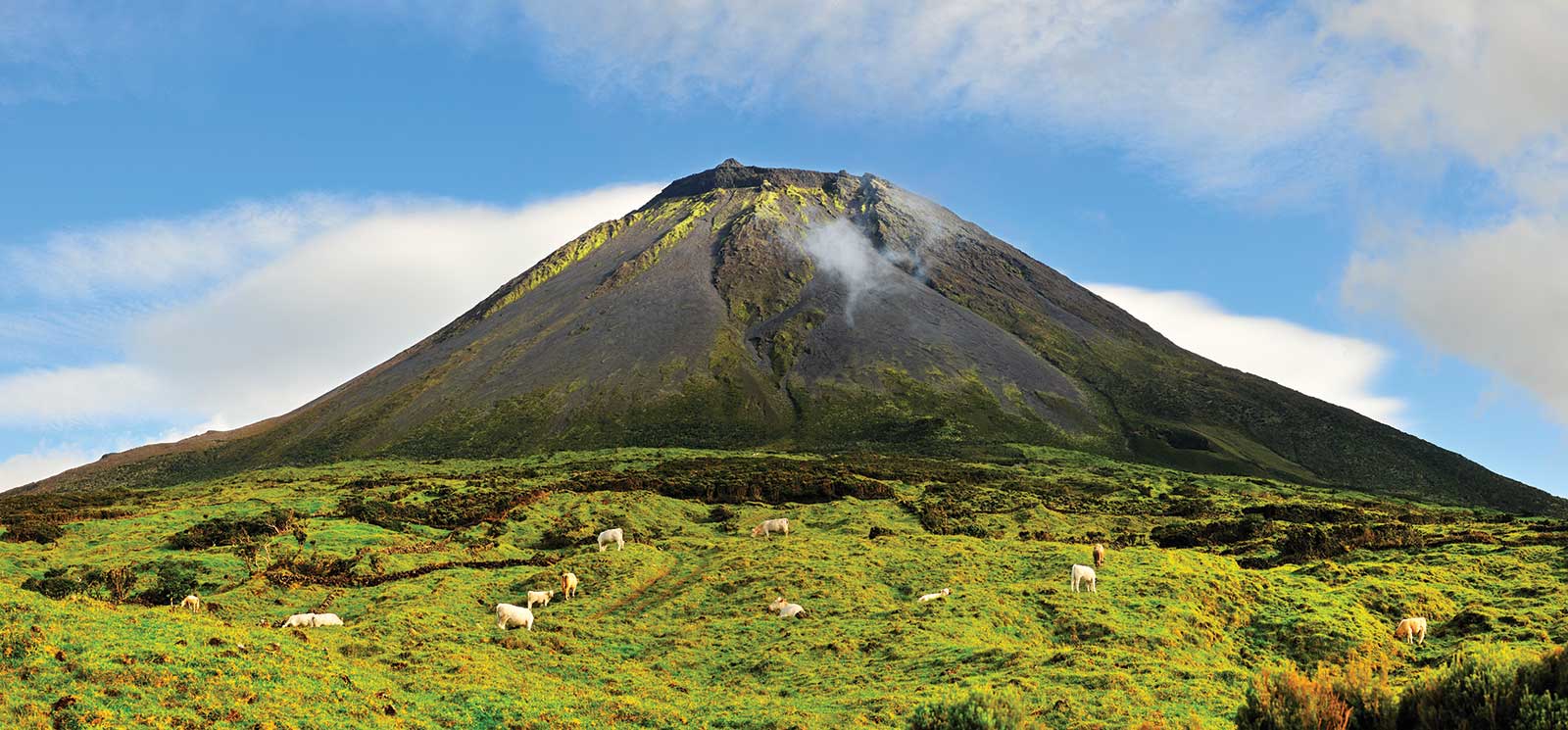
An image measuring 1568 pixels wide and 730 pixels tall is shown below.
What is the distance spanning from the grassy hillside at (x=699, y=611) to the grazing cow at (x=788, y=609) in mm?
847

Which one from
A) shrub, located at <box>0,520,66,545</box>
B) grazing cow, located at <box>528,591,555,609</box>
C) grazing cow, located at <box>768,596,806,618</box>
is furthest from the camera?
shrub, located at <box>0,520,66,545</box>

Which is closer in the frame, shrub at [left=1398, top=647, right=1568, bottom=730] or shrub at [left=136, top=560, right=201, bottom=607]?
shrub at [left=1398, top=647, right=1568, bottom=730]

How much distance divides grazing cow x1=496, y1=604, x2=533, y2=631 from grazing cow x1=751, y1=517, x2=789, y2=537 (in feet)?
73.8

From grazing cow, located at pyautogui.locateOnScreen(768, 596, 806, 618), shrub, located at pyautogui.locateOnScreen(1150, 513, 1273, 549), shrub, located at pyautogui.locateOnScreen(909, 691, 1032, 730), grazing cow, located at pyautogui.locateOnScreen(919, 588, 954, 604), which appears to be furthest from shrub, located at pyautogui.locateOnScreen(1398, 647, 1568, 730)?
shrub, located at pyautogui.locateOnScreen(1150, 513, 1273, 549)

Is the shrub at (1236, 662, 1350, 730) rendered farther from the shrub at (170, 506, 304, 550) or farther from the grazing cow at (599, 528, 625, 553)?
the shrub at (170, 506, 304, 550)

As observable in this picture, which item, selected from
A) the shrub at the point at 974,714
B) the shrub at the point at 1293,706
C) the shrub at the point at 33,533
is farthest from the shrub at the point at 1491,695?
the shrub at the point at 33,533

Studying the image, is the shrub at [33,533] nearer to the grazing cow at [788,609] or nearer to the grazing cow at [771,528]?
the grazing cow at [771,528]

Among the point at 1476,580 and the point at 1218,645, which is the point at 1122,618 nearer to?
the point at 1218,645

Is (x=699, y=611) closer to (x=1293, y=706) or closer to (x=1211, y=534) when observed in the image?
(x=1293, y=706)

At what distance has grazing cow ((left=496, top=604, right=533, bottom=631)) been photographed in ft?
111

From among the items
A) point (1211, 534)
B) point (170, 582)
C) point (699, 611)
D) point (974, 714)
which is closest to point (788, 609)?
point (699, 611)

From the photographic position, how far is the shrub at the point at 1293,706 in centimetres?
1562

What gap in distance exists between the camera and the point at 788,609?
3594cm

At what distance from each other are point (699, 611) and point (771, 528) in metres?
19.1
